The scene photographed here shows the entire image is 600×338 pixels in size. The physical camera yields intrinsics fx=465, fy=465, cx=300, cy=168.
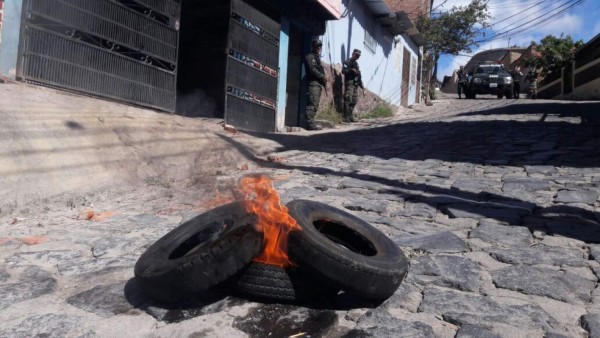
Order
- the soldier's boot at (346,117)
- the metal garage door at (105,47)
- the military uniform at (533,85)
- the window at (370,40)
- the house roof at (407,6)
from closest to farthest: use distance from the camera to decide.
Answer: the metal garage door at (105,47), the soldier's boot at (346,117), the window at (370,40), the house roof at (407,6), the military uniform at (533,85)

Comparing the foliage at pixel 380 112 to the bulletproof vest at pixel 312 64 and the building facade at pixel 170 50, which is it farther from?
the bulletproof vest at pixel 312 64

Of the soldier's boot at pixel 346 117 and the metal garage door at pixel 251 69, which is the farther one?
the soldier's boot at pixel 346 117

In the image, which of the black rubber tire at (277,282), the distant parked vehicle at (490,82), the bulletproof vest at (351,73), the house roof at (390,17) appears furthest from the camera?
the distant parked vehicle at (490,82)

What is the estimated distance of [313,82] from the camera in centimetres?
1215

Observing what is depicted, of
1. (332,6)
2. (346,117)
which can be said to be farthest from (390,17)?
(332,6)

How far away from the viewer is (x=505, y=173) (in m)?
6.19

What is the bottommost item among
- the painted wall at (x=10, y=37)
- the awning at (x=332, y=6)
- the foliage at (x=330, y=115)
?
the painted wall at (x=10, y=37)

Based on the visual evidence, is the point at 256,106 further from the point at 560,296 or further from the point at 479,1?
the point at 479,1

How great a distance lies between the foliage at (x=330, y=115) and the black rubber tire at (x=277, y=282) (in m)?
11.1

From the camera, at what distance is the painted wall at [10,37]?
212 inches

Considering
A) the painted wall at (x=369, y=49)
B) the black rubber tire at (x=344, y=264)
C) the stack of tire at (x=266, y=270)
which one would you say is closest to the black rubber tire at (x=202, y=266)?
the stack of tire at (x=266, y=270)

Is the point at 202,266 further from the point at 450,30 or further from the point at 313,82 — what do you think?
the point at 450,30

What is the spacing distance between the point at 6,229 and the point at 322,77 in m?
9.41

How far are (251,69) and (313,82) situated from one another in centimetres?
263
